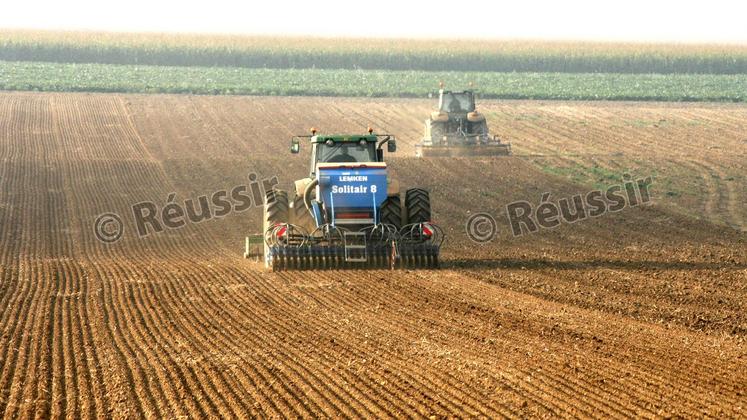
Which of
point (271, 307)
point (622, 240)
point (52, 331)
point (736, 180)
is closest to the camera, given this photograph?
point (52, 331)

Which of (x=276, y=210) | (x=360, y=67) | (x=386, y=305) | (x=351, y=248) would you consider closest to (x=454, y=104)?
(x=276, y=210)

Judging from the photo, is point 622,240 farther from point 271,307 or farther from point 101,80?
point 101,80

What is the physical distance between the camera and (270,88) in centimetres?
5053

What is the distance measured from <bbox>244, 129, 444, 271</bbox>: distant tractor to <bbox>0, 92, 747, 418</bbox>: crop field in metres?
0.56

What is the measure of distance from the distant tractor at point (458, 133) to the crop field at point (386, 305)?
5.11 feet

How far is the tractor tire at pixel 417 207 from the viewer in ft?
56.0

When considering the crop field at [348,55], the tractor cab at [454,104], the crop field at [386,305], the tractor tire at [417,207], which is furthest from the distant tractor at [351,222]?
the crop field at [348,55]

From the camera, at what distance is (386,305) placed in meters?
13.2

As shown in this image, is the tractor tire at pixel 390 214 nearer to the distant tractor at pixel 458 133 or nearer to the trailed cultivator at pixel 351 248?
the trailed cultivator at pixel 351 248

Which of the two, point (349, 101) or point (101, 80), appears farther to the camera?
point (101, 80)

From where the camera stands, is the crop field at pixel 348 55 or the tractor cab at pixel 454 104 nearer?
the tractor cab at pixel 454 104

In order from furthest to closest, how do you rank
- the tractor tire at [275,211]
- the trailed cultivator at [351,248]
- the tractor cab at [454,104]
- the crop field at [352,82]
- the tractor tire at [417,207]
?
the crop field at [352,82] → the tractor cab at [454,104] → the tractor tire at [275,211] → the tractor tire at [417,207] → the trailed cultivator at [351,248]

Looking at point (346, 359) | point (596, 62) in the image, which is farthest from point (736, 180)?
point (596, 62)

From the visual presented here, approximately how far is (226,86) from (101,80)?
603cm
